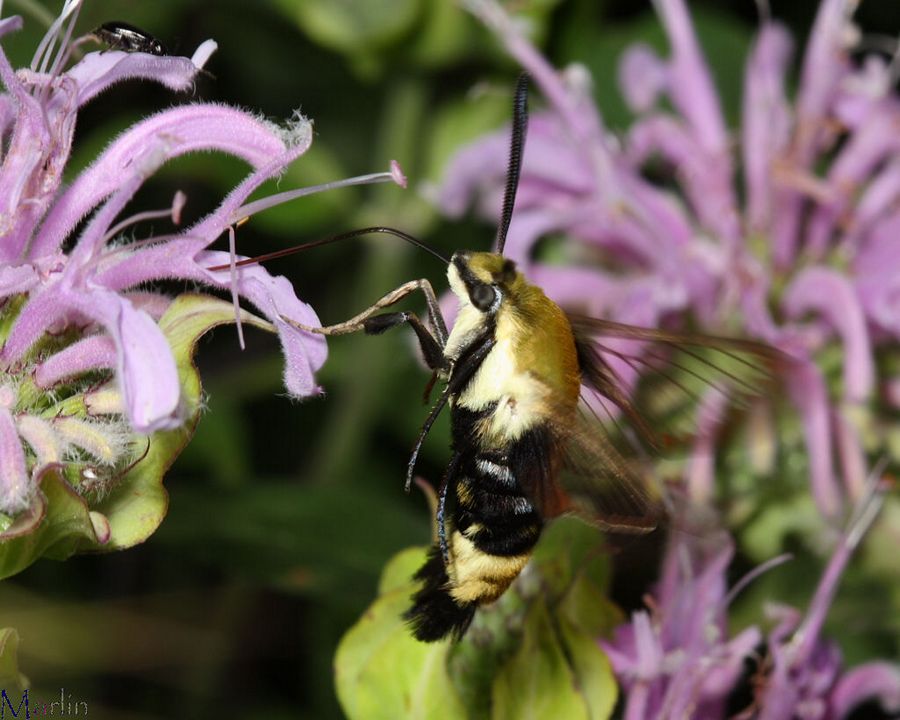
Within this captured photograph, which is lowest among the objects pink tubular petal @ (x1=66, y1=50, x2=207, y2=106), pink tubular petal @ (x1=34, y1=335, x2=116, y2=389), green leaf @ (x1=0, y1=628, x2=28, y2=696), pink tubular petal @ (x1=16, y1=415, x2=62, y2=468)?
green leaf @ (x1=0, y1=628, x2=28, y2=696)

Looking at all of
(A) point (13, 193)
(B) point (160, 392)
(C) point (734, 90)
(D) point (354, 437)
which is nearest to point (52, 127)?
(A) point (13, 193)

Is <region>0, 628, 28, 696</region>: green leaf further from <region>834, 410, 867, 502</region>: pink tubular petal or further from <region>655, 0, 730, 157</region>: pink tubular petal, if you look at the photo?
<region>655, 0, 730, 157</region>: pink tubular petal

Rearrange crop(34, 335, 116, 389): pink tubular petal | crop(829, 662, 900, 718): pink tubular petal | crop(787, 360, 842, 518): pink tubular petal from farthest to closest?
1. crop(787, 360, 842, 518): pink tubular petal
2. crop(829, 662, 900, 718): pink tubular petal
3. crop(34, 335, 116, 389): pink tubular petal

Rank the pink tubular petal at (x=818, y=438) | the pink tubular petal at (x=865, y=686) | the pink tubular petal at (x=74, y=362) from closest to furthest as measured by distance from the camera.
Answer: the pink tubular petal at (x=74, y=362), the pink tubular petal at (x=865, y=686), the pink tubular petal at (x=818, y=438)

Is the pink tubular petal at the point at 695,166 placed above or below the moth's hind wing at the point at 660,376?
below

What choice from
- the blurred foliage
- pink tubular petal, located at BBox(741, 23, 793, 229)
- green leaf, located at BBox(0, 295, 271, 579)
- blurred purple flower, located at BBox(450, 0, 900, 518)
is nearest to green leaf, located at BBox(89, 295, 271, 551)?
green leaf, located at BBox(0, 295, 271, 579)

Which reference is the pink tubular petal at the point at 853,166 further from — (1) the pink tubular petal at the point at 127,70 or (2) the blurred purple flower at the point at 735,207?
(1) the pink tubular petal at the point at 127,70

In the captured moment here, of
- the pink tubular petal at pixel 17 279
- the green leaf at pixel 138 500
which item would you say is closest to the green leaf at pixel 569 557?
the green leaf at pixel 138 500
